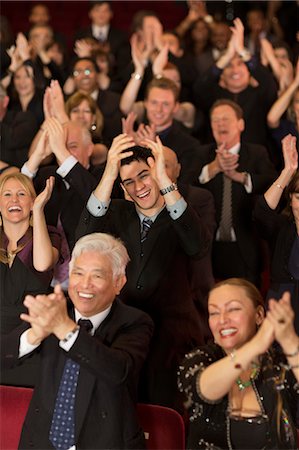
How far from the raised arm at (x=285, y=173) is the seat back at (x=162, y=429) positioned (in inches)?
42.6

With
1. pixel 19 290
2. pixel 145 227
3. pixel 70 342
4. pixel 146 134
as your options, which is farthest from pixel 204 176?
pixel 70 342

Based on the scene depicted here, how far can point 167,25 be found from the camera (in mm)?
8070

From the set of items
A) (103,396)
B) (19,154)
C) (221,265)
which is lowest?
(103,396)

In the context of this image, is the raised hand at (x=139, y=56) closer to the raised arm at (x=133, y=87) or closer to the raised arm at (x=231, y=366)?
the raised arm at (x=133, y=87)

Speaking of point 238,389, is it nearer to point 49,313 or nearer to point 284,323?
point 284,323

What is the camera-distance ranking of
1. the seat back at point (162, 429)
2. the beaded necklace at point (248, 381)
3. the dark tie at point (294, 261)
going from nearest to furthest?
1. the beaded necklace at point (248, 381)
2. the seat back at point (162, 429)
3. the dark tie at point (294, 261)

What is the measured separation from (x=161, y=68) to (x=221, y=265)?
4.41 feet

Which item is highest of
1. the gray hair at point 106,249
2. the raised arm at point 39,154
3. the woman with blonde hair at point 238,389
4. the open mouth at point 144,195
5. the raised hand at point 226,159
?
the raised hand at point 226,159

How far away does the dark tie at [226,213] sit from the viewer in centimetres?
441

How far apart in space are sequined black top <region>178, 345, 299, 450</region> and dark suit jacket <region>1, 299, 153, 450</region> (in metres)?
0.17

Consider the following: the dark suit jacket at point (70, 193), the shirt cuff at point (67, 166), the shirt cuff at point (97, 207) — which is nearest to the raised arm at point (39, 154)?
the dark suit jacket at point (70, 193)

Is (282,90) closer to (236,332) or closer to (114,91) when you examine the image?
(114,91)

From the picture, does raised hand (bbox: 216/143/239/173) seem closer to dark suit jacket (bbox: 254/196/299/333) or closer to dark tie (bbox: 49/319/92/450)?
dark suit jacket (bbox: 254/196/299/333)

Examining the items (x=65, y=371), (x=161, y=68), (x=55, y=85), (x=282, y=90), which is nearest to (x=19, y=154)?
(x=55, y=85)
